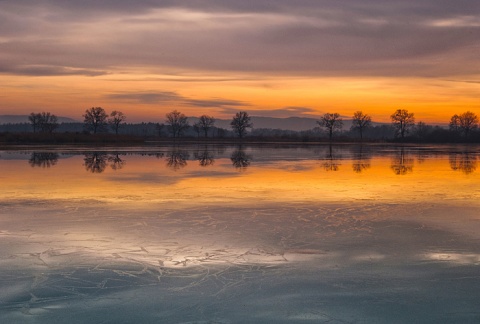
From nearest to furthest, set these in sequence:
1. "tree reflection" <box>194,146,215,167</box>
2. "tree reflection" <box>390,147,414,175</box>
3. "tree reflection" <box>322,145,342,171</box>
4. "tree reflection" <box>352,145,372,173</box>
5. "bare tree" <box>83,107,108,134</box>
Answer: "tree reflection" <box>390,147,414,175</box> → "tree reflection" <box>352,145,372,173</box> → "tree reflection" <box>322,145,342,171</box> → "tree reflection" <box>194,146,215,167</box> → "bare tree" <box>83,107,108,134</box>

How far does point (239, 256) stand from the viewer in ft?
25.4

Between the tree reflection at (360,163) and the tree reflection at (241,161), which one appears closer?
the tree reflection at (360,163)

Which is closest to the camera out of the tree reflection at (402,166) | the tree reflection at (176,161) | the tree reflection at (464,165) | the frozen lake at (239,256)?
the frozen lake at (239,256)

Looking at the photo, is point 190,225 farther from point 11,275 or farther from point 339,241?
point 11,275

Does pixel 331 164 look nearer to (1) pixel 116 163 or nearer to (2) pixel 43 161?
(1) pixel 116 163

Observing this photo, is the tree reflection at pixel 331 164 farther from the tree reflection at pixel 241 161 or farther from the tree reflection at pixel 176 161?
the tree reflection at pixel 176 161

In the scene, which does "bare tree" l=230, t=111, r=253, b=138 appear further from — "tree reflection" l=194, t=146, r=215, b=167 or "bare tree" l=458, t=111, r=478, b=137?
"tree reflection" l=194, t=146, r=215, b=167

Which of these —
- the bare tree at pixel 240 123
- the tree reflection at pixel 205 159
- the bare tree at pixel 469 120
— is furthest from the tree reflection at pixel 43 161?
the bare tree at pixel 469 120

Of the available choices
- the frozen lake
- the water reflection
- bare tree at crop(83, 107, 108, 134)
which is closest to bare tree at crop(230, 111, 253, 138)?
bare tree at crop(83, 107, 108, 134)

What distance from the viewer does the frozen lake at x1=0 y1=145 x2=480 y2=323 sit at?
5.64 metres

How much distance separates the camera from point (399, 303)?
584 centimetres

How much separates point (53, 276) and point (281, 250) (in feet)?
11.1

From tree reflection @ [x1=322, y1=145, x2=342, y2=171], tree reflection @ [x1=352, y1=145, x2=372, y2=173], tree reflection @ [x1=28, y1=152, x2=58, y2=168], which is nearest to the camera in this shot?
tree reflection @ [x1=352, y1=145, x2=372, y2=173]

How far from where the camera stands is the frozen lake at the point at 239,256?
5.64m
